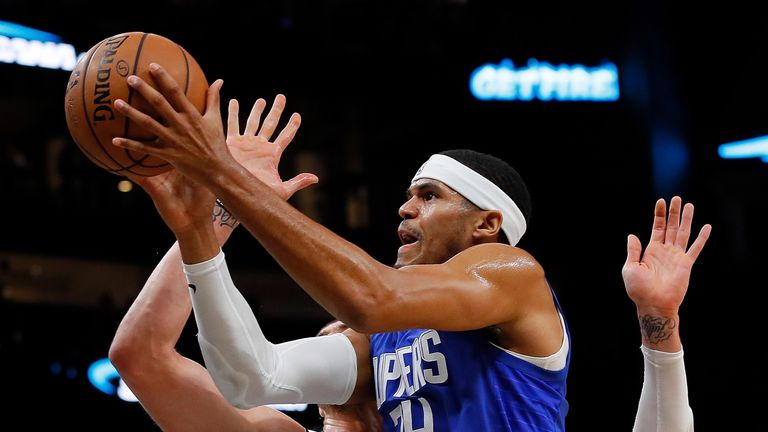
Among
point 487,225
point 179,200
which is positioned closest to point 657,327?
point 487,225

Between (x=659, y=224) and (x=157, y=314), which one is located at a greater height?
(x=659, y=224)

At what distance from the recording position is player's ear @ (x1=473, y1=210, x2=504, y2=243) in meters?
3.02

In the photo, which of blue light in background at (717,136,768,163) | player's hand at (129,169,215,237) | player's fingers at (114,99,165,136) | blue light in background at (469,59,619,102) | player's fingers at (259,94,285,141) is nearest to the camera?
player's fingers at (114,99,165,136)

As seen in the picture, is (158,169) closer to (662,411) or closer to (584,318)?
(662,411)

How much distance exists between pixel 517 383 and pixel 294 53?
25.4 feet

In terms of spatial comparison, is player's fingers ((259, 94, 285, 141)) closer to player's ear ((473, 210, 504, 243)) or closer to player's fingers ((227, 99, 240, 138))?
player's fingers ((227, 99, 240, 138))

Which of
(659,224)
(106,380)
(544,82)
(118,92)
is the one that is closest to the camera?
(118,92)

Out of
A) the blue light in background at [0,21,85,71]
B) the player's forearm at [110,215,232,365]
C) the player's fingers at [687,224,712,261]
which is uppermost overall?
the blue light in background at [0,21,85,71]

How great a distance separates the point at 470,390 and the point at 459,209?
0.61m

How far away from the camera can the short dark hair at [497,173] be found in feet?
10.1

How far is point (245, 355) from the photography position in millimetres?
2549

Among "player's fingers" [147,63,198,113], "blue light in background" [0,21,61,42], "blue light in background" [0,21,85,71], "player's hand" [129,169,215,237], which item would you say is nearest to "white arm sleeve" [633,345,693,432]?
"player's hand" [129,169,215,237]

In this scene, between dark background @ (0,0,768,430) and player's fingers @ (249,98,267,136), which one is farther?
dark background @ (0,0,768,430)

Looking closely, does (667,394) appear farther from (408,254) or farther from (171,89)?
(171,89)
